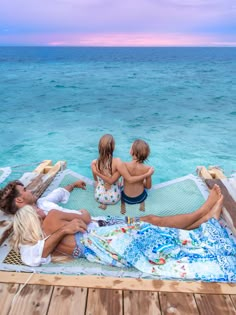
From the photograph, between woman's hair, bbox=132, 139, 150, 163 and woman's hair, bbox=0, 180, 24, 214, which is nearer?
woman's hair, bbox=0, 180, 24, 214

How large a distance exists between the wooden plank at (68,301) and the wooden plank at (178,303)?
587mm

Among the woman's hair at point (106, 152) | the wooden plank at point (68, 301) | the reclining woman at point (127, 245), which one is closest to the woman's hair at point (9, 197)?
the reclining woman at point (127, 245)

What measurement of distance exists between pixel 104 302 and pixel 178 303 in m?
0.55

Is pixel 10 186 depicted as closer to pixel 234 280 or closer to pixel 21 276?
pixel 21 276

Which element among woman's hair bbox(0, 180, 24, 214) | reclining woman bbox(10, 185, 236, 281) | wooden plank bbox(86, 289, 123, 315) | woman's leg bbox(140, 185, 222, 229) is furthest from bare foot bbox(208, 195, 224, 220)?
woman's hair bbox(0, 180, 24, 214)

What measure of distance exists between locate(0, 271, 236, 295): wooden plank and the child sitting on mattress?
1.56 meters

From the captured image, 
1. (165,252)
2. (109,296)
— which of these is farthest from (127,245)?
(109,296)

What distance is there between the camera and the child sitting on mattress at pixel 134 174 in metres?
3.98

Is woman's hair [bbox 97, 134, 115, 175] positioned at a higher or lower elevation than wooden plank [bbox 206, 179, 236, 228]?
higher

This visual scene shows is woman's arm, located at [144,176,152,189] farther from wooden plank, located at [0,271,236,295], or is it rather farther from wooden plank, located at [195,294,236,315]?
wooden plank, located at [195,294,236,315]

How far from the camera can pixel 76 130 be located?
1271cm

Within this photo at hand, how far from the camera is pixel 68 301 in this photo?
95.3 inches

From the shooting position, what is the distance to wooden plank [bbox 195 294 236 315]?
2.35 m

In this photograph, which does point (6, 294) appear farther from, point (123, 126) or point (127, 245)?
point (123, 126)
